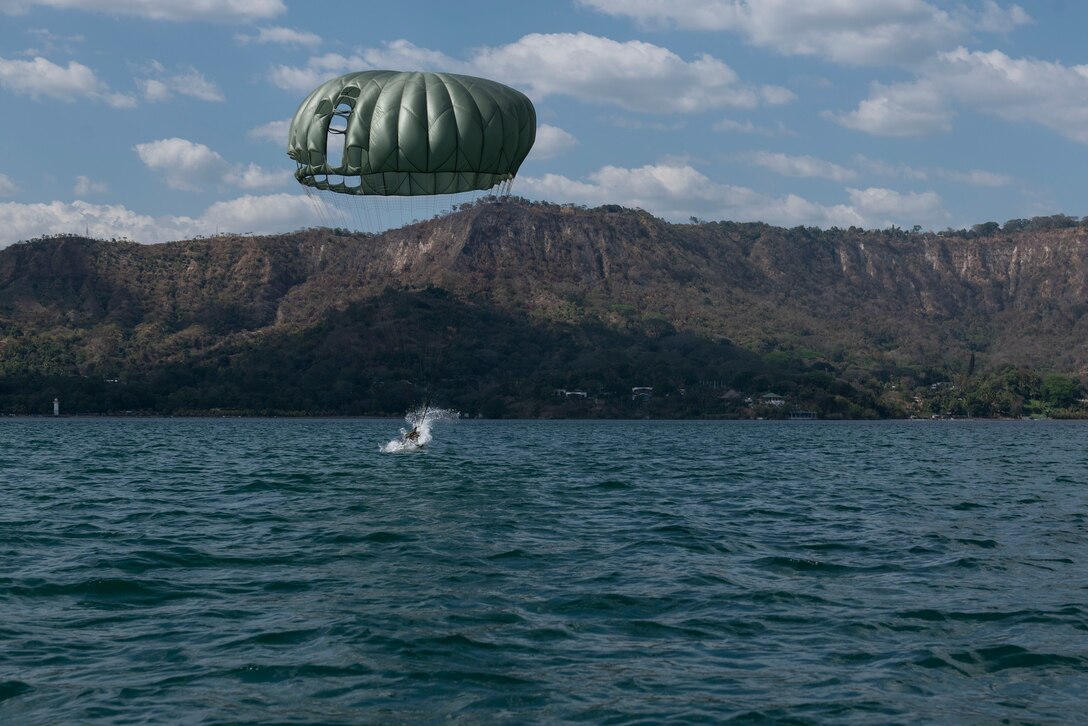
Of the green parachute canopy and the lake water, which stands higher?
the green parachute canopy

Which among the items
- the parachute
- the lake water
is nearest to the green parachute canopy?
the parachute

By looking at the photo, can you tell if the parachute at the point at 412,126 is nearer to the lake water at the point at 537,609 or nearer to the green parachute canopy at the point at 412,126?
the green parachute canopy at the point at 412,126

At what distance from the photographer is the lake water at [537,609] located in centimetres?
1698

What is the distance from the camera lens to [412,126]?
4809cm

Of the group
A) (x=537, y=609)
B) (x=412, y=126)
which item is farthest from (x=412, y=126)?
(x=537, y=609)

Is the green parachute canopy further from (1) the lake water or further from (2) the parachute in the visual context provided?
(1) the lake water

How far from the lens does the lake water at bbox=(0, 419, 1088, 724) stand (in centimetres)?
1698

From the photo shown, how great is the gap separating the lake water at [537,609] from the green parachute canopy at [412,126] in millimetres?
14393

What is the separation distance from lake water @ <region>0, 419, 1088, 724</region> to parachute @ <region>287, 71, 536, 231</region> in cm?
1432

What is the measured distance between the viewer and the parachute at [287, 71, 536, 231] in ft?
159

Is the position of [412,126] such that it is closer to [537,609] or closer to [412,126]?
[412,126]

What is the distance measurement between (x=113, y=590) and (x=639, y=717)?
43.0ft

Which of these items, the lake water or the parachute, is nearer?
the lake water

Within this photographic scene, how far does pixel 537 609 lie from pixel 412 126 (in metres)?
29.8
